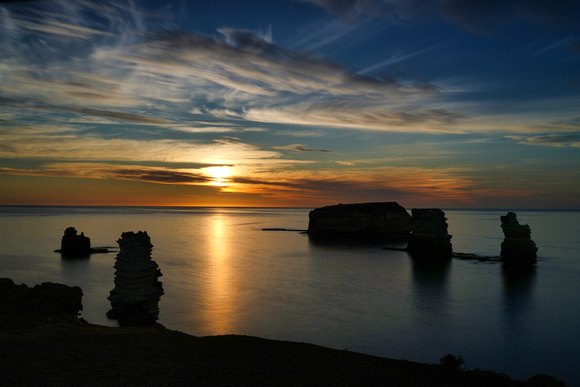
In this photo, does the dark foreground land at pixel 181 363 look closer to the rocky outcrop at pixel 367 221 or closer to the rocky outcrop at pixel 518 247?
the rocky outcrop at pixel 518 247

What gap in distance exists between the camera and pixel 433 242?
6831 centimetres

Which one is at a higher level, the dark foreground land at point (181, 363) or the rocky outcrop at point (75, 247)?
the dark foreground land at point (181, 363)

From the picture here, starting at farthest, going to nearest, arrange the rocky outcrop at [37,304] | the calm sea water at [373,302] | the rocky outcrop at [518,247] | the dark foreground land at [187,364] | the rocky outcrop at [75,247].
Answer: the rocky outcrop at [75,247] < the rocky outcrop at [518,247] < the calm sea water at [373,302] < the rocky outcrop at [37,304] < the dark foreground land at [187,364]

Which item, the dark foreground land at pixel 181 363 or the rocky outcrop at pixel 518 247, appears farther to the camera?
the rocky outcrop at pixel 518 247

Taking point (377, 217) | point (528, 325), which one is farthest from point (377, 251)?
point (528, 325)

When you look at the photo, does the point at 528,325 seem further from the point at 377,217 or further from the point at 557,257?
the point at 377,217

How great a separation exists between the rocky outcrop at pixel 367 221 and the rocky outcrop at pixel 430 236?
36.2 metres

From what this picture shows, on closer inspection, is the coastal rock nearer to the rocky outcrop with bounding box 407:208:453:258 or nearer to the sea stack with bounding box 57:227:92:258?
the sea stack with bounding box 57:227:92:258

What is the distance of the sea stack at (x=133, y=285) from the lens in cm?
2264

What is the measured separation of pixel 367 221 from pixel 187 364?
9787cm

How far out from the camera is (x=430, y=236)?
6862 cm

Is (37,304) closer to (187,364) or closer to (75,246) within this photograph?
(187,364)

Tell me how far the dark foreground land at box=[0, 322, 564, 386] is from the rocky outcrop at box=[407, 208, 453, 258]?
53.8m

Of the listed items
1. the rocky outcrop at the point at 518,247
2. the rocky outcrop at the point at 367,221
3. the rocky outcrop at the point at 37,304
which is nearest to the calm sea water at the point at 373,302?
the rocky outcrop at the point at 518,247
